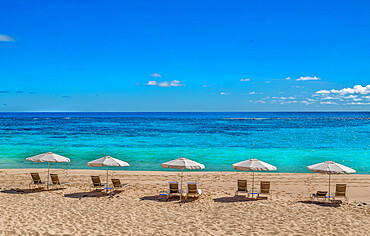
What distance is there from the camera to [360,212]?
31.6 feet

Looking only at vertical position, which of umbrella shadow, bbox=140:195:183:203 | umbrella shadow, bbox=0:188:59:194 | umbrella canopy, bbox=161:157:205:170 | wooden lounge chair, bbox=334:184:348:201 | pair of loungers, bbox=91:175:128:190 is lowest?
umbrella shadow, bbox=0:188:59:194

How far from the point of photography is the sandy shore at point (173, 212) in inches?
303

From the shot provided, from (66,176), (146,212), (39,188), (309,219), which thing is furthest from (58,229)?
(66,176)

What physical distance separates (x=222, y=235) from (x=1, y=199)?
798cm

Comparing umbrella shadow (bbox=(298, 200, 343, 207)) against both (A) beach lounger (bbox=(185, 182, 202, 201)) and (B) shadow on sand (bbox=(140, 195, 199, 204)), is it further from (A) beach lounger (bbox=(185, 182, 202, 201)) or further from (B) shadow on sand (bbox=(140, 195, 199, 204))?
(B) shadow on sand (bbox=(140, 195, 199, 204))

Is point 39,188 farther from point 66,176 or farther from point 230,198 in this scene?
point 230,198

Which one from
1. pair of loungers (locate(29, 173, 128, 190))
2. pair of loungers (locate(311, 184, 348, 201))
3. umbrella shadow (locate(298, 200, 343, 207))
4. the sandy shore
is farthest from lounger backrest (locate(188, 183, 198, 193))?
pair of loungers (locate(311, 184, 348, 201))

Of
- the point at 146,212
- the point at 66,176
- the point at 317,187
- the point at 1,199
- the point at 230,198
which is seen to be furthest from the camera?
the point at 66,176

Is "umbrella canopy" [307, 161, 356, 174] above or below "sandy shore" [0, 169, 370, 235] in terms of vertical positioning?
above

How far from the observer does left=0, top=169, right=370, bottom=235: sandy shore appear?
303 inches

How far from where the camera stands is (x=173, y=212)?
946 cm

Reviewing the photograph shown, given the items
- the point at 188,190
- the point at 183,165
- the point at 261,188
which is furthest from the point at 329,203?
the point at 183,165

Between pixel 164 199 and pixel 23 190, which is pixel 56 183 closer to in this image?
pixel 23 190

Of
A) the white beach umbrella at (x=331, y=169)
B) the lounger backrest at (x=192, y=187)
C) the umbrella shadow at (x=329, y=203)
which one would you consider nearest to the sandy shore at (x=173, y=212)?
the umbrella shadow at (x=329, y=203)
